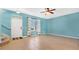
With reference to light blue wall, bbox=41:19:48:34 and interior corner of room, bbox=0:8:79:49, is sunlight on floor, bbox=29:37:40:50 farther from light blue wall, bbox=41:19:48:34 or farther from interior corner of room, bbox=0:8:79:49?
light blue wall, bbox=41:19:48:34

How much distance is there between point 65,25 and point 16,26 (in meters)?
0.99

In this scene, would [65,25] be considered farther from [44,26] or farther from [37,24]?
[37,24]

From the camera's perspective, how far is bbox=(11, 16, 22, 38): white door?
2.22m

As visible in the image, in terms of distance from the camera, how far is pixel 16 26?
2.25 meters

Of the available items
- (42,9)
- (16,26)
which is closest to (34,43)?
(16,26)

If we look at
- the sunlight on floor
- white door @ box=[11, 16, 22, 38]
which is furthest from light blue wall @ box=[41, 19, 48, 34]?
white door @ box=[11, 16, 22, 38]

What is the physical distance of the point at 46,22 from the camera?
7.37 ft

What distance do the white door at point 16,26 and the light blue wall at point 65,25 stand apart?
1.90 feet

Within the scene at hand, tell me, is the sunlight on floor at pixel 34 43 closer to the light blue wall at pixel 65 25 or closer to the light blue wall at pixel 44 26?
the light blue wall at pixel 44 26

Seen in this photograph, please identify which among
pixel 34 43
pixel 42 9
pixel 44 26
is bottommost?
pixel 34 43

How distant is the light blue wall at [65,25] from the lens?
2.16m
